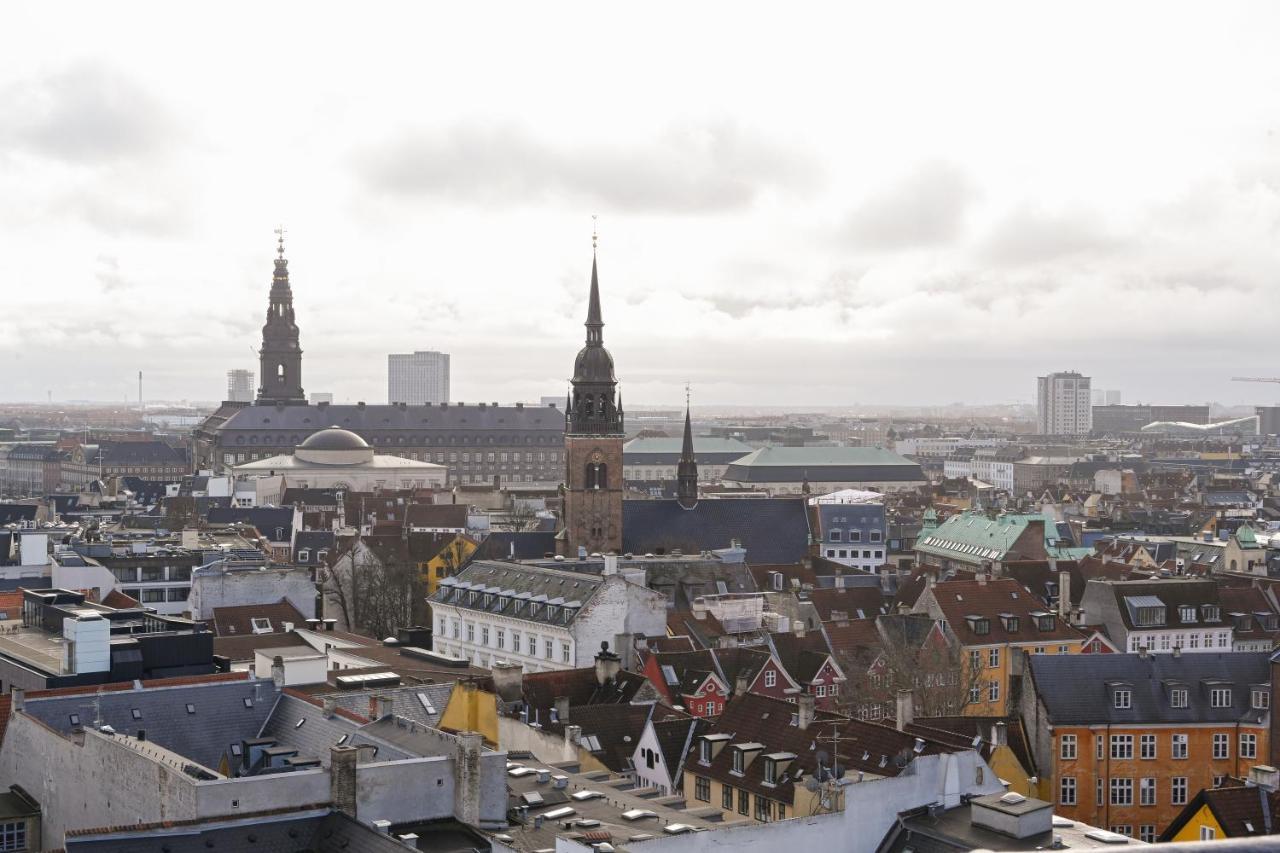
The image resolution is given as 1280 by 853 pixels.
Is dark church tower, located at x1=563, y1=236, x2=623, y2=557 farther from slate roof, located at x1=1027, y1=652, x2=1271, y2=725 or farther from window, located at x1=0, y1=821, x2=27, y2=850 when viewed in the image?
window, located at x1=0, y1=821, x2=27, y2=850

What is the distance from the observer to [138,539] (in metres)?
106

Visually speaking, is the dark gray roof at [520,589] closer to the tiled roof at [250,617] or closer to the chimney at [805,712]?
the tiled roof at [250,617]

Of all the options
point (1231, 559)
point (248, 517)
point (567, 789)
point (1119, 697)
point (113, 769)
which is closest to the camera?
point (113, 769)

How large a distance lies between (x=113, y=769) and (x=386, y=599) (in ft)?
206

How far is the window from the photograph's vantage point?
4278 centimetres

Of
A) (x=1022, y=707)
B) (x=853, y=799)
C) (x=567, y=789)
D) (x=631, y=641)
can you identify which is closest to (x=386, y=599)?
(x=631, y=641)

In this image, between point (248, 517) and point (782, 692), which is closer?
point (782, 692)

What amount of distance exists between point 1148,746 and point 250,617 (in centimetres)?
4413

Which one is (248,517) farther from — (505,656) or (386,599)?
(505,656)

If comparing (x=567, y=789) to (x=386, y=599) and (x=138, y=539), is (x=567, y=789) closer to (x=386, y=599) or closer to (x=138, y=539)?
(x=386, y=599)

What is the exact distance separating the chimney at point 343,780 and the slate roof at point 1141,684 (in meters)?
28.2

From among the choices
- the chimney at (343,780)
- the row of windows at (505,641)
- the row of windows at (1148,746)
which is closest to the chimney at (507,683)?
the row of windows at (505,641)

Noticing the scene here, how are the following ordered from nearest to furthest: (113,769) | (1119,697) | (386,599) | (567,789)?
(113,769), (567,789), (1119,697), (386,599)

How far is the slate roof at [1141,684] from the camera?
5750 centimetres
